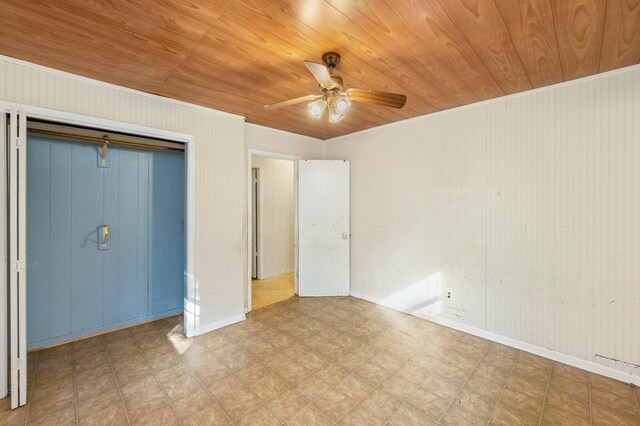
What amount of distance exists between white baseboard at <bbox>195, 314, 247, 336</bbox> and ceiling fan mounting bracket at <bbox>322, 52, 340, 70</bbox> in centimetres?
290

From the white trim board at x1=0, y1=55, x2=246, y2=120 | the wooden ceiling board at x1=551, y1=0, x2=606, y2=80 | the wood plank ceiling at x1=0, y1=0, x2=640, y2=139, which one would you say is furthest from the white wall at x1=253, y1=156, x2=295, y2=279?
the wooden ceiling board at x1=551, y1=0, x2=606, y2=80

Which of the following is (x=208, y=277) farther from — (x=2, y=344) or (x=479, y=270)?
(x=479, y=270)

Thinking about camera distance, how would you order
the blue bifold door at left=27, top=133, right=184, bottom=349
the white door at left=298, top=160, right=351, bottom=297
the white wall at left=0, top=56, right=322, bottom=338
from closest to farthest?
the white wall at left=0, top=56, right=322, bottom=338 → the blue bifold door at left=27, top=133, right=184, bottom=349 → the white door at left=298, top=160, right=351, bottom=297

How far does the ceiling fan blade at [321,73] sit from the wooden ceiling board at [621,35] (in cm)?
153

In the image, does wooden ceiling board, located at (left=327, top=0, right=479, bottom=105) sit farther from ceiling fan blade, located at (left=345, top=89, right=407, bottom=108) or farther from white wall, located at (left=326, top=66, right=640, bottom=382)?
white wall, located at (left=326, top=66, right=640, bottom=382)

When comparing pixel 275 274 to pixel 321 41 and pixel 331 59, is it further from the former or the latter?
pixel 321 41

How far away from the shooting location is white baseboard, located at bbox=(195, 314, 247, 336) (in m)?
3.02

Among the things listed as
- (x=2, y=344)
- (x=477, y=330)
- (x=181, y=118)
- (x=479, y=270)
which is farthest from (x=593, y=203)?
(x=2, y=344)

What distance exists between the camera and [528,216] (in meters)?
2.63

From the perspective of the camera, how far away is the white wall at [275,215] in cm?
511

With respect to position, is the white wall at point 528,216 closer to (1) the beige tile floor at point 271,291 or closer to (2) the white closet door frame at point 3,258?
(1) the beige tile floor at point 271,291

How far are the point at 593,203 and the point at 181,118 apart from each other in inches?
155

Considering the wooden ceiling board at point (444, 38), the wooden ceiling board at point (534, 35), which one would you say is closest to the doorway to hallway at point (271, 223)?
the wooden ceiling board at point (444, 38)

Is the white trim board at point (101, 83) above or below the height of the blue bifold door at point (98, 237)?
above
